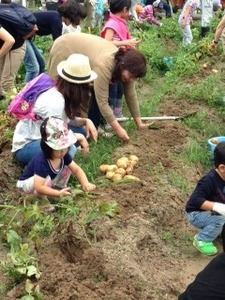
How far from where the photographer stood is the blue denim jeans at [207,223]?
430cm

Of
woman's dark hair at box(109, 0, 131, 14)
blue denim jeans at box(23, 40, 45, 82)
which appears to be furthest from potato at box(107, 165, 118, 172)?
blue denim jeans at box(23, 40, 45, 82)

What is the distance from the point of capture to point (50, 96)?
467 centimetres

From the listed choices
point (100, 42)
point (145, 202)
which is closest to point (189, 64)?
point (100, 42)

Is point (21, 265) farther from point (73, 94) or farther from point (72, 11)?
point (72, 11)

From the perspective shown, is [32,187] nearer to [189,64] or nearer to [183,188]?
[183,188]

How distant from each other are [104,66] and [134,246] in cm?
188

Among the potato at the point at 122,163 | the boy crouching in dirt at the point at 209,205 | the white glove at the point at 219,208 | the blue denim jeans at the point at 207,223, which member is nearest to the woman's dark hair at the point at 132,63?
the potato at the point at 122,163

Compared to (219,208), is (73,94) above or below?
above

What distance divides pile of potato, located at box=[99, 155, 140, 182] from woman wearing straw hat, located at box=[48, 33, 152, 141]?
0.41 metres

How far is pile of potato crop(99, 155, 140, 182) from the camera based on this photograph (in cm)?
512

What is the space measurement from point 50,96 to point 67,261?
146 cm

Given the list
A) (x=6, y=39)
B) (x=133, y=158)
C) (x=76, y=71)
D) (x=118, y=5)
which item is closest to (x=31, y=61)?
(x=6, y=39)

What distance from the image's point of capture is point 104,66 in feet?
17.1

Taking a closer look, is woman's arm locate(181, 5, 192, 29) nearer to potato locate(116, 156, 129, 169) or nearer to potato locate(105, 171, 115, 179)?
potato locate(116, 156, 129, 169)
